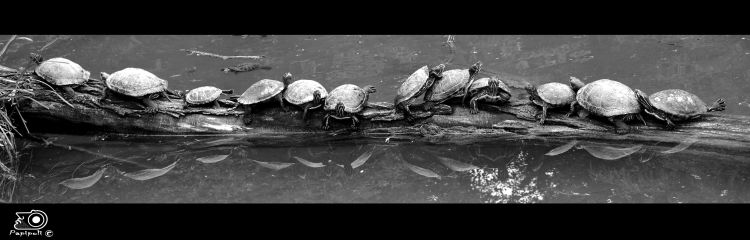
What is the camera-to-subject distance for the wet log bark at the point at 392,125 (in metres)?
5.57

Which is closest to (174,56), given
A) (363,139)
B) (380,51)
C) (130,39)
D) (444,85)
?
(130,39)

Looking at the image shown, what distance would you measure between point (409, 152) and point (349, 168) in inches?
26.9

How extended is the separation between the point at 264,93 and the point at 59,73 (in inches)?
94.0

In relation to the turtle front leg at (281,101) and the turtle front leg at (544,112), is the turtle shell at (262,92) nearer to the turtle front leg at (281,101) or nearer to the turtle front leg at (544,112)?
the turtle front leg at (281,101)

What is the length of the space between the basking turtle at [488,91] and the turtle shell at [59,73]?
14.5 feet

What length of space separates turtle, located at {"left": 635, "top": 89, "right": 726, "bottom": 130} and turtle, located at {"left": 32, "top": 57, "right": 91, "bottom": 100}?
6.02 meters

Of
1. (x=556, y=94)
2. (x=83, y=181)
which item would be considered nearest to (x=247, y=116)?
(x=83, y=181)

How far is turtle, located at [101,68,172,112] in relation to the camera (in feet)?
21.2

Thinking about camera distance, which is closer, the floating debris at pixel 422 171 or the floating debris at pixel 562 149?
the floating debris at pixel 422 171

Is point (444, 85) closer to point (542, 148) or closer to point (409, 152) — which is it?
point (409, 152)

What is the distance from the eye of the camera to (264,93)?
20.7 ft

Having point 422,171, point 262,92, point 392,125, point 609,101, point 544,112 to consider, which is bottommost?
point 422,171

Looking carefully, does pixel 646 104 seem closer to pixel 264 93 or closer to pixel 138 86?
pixel 264 93

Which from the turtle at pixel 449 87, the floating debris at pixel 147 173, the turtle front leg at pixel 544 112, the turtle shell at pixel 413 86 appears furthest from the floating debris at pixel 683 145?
the floating debris at pixel 147 173
